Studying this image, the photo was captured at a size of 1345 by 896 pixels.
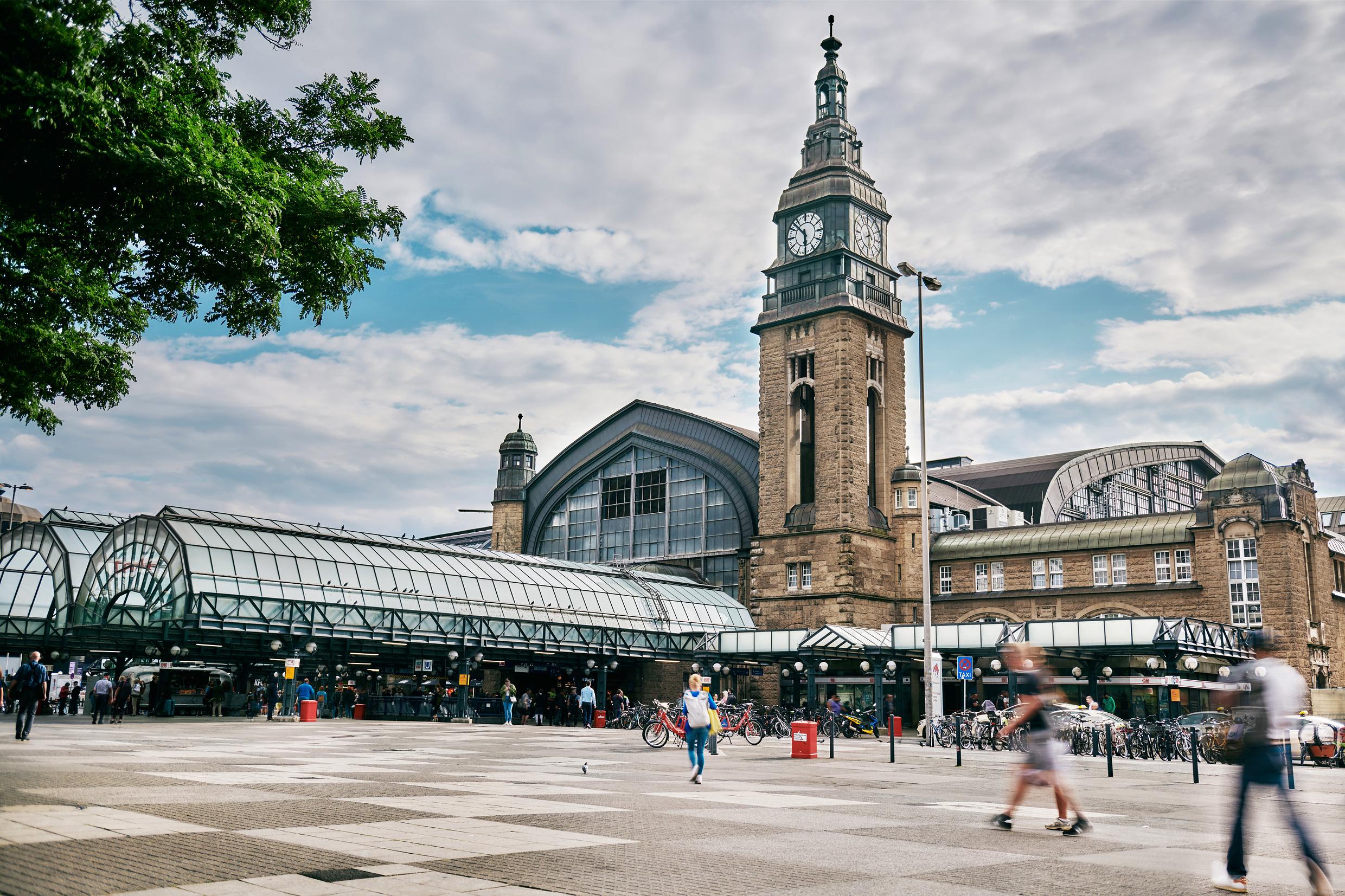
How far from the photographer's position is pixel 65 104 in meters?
8.80

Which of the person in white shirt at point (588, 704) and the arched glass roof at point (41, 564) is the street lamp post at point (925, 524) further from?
the arched glass roof at point (41, 564)

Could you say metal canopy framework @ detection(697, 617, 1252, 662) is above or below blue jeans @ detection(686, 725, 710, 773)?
above

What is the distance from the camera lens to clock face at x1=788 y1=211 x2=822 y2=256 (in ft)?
206

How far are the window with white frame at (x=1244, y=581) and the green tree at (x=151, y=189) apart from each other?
154 feet

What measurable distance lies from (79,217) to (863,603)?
49753 mm

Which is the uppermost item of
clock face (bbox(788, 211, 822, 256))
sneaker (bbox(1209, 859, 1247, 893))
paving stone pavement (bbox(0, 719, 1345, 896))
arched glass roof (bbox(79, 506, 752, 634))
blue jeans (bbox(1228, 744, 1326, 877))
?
clock face (bbox(788, 211, 822, 256))

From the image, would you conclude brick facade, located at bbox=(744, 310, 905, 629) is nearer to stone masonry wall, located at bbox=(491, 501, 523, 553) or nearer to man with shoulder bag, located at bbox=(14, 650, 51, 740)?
stone masonry wall, located at bbox=(491, 501, 523, 553)

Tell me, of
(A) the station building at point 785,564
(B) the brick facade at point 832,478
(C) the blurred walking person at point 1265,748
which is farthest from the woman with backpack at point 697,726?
(B) the brick facade at point 832,478

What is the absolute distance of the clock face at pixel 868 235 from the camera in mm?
62875

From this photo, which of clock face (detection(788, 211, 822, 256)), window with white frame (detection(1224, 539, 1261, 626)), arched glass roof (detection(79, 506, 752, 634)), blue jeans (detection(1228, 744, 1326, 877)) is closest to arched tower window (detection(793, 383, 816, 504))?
clock face (detection(788, 211, 822, 256))

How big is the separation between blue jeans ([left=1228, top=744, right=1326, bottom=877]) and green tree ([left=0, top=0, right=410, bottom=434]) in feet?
31.8

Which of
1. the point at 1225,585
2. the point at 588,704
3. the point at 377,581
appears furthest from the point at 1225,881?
the point at 1225,585

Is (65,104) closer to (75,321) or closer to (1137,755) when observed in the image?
(75,321)

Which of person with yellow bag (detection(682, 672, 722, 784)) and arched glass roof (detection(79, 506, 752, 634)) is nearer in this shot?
person with yellow bag (detection(682, 672, 722, 784))
